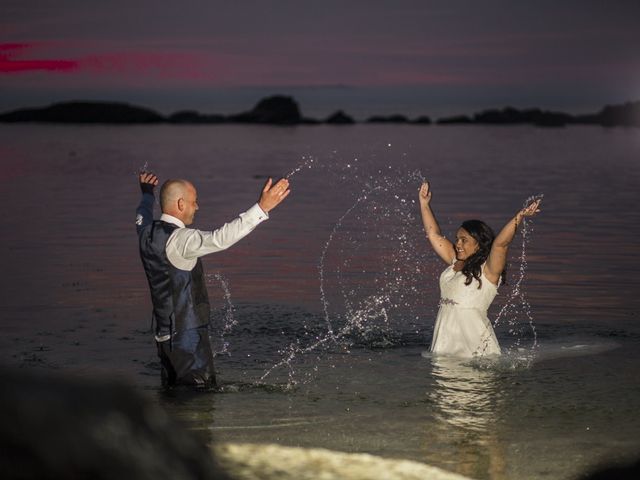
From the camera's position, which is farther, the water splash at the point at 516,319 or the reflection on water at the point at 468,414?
the water splash at the point at 516,319

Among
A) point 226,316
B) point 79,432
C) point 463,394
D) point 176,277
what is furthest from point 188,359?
point 79,432

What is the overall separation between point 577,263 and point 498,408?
10493mm

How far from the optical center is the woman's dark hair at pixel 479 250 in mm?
10047

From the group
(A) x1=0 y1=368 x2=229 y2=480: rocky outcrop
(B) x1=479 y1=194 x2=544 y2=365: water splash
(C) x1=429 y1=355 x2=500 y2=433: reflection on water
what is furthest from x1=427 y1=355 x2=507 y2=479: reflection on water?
(A) x1=0 y1=368 x2=229 y2=480: rocky outcrop

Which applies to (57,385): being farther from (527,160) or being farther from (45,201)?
(527,160)

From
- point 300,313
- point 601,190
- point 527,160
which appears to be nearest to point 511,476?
point 300,313

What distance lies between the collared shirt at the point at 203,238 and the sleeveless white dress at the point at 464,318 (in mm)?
2928

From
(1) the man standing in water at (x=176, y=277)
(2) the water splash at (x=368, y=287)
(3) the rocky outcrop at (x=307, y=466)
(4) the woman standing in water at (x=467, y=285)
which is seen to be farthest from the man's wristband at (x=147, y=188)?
(3) the rocky outcrop at (x=307, y=466)

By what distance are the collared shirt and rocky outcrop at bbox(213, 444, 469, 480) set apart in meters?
2.03

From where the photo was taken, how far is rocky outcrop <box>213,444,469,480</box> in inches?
209

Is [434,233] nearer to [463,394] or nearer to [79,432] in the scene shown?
[463,394]

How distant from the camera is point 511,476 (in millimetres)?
6875

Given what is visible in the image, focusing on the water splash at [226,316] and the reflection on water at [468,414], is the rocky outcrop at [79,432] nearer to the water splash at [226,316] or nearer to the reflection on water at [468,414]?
the reflection on water at [468,414]

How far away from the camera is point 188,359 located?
8.54m
